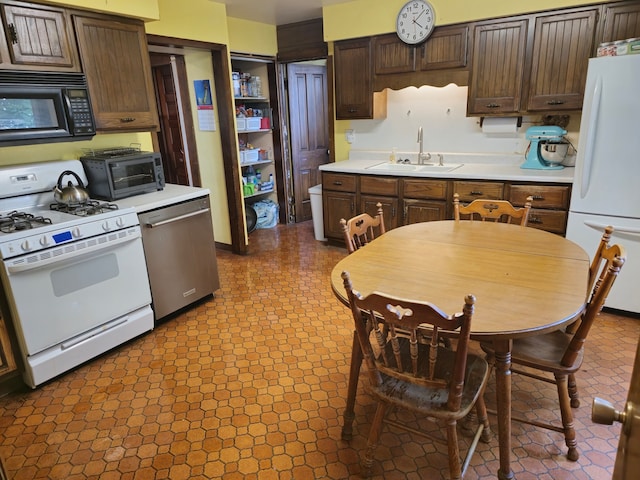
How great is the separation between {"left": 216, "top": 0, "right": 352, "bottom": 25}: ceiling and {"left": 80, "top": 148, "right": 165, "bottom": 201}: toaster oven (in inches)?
68.6

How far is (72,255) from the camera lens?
7.83ft

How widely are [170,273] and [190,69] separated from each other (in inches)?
93.2

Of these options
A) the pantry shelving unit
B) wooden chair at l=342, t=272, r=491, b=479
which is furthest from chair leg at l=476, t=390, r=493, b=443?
the pantry shelving unit

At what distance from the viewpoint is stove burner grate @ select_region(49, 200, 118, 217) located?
2.54 m

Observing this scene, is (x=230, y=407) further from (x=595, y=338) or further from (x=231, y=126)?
(x=231, y=126)

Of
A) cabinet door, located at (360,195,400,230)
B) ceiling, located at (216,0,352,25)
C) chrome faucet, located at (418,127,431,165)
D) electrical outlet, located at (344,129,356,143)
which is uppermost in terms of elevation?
ceiling, located at (216,0,352,25)

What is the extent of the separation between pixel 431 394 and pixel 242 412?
1065 millimetres

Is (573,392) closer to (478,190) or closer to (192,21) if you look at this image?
(478,190)

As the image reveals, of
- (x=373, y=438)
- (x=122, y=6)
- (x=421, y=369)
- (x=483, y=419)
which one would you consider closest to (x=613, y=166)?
(x=483, y=419)

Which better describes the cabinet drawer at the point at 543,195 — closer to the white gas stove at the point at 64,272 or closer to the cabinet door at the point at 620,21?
the cabinet door at the point at 620,21

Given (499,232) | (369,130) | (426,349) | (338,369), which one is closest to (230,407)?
(338,369)

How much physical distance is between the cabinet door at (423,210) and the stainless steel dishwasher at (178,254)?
181cm

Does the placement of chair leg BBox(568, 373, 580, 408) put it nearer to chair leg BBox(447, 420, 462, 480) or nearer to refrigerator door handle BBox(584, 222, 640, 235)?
chair leg BBox(447, 420, 462, 480)

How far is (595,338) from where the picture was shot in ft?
8.88
